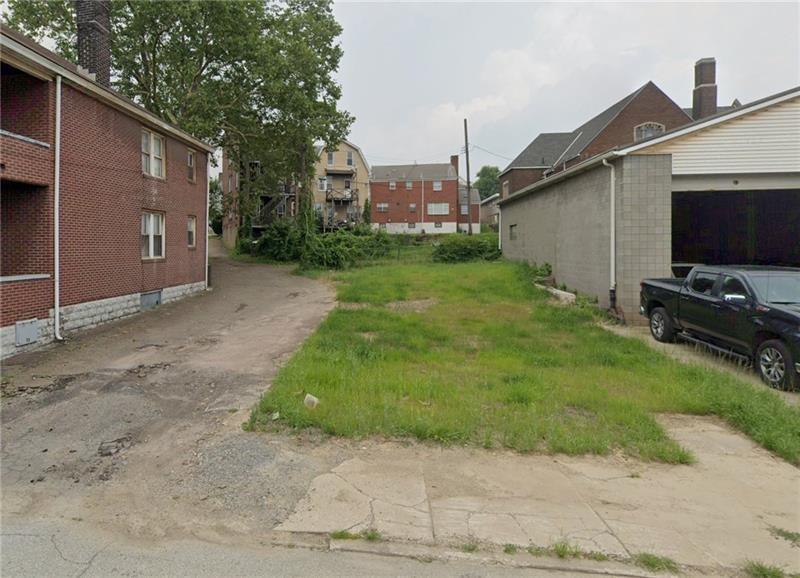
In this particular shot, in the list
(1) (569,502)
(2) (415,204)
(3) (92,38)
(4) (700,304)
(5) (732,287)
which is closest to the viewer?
(1) (569,502)

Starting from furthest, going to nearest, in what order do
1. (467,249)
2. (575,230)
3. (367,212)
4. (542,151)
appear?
(367,212)
(542,151)
(467,249)
(575,230)

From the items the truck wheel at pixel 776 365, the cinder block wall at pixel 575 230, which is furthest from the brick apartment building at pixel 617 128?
the truck wheel at pixel 776 365

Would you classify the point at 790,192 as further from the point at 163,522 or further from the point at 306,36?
the point at 306,36

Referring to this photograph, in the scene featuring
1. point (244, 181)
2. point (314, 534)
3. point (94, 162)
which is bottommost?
point (314, 534)

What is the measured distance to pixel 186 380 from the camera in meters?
7.37

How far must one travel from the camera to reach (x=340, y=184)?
174ft

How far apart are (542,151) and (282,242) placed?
77.4 ft

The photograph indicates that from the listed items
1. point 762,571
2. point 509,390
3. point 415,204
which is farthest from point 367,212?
point 762,571

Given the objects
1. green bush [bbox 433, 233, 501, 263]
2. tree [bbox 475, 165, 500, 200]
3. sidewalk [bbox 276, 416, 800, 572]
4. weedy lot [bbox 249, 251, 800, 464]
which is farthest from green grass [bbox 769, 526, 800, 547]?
tree [bbox 475, 165, 500, 200]

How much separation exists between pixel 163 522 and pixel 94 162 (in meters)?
10.9

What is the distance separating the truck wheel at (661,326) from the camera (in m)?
10.3

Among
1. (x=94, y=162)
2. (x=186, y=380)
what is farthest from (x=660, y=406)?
(x=94, y=162)

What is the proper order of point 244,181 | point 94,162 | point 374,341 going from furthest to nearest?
point 244,181, point 94,162, point 374,341

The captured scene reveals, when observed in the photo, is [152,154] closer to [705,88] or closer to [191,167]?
[191,167]
